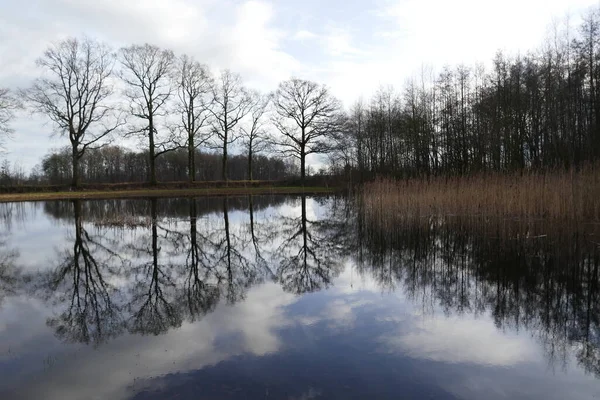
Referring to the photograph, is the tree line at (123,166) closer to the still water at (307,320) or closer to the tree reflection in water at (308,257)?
the tree reflection in water at (308,257)

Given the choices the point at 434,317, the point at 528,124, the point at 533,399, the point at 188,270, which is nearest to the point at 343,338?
the point at 434,317

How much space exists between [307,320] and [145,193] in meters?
27.1

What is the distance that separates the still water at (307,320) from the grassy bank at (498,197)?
1815mm

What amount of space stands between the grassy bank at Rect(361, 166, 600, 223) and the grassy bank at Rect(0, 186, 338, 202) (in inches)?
685

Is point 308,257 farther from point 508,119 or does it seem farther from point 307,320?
point 508,119

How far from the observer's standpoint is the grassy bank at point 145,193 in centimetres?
2766

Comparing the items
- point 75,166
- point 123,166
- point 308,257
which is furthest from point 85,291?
point 123,166

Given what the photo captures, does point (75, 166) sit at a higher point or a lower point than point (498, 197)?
higher

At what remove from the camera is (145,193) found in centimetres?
2889

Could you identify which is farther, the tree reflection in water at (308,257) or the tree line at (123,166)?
the tree line at (123,166)

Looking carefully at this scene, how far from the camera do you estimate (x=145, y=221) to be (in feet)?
43.6

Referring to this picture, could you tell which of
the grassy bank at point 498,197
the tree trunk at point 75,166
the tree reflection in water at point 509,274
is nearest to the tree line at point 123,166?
the tree trunk at point 75,166

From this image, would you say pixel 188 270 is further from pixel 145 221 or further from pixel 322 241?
pixel 145 221

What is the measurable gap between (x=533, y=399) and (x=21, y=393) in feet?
12.3
